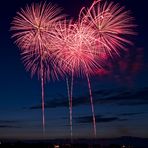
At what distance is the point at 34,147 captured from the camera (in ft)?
199

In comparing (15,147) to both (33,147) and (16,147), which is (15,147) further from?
(33,147)

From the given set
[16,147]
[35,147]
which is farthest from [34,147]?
[16,147]

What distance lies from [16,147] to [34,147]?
7820mm

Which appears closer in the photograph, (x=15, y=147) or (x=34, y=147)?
(x=15, y=147)

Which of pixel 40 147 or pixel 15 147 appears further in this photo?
pixel 40 147

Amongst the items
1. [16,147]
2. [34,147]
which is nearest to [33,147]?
[34,147]

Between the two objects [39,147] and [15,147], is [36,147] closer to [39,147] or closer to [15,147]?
[39,147]

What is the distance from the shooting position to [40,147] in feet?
192

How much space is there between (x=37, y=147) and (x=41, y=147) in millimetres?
2245

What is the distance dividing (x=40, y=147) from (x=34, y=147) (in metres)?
3.05

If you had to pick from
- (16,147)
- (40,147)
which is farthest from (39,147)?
(16,147)

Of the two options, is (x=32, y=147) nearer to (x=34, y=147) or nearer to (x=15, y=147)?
(x=34, y=147)

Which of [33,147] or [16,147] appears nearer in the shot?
[16,147]

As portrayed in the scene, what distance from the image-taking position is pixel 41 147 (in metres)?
58.4
